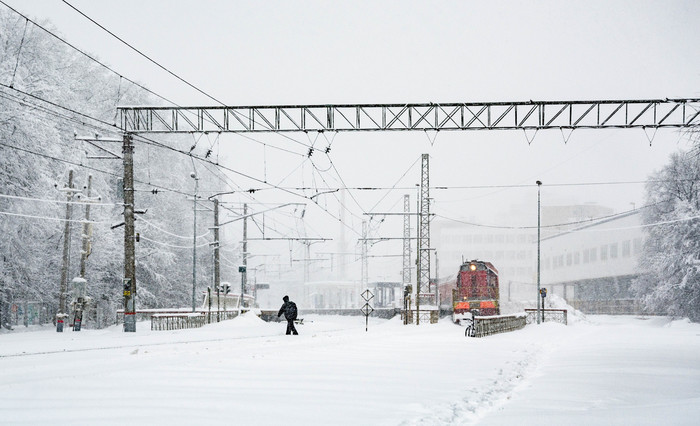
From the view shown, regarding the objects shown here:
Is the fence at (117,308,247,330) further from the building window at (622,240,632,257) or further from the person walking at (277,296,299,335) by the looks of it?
the building window at (622,240,632,257)

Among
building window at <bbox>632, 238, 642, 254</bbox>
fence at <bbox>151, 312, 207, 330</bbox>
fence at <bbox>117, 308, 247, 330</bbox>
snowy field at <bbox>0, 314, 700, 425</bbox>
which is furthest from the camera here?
building window at <bbox>632, 238, 642, 254</bbox>

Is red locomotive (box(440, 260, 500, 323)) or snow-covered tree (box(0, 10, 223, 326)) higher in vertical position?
snow-covered tree (box(0, 10, 223, 326))

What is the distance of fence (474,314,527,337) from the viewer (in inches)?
937

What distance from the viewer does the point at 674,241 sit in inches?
Result: 1607

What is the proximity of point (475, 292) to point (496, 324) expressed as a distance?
1074 centimetres

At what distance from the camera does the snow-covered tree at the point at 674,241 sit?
39500mm

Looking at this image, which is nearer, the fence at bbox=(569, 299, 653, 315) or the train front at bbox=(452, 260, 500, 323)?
the train front at bbox=(452, 260, 500, 323)

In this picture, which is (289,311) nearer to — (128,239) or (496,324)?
(128,239)

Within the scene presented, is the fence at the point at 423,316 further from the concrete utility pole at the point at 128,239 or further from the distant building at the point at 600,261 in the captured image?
the distant building at the point at 600,261

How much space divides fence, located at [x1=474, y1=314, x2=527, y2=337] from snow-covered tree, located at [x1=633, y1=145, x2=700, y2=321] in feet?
39.3

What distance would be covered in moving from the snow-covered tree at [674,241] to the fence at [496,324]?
39.3 feet

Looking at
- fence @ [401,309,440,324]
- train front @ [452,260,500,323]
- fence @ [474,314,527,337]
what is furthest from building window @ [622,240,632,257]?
fence @ [401,309,440,324]

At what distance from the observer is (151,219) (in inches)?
1535

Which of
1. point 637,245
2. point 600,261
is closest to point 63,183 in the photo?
point 637,245
